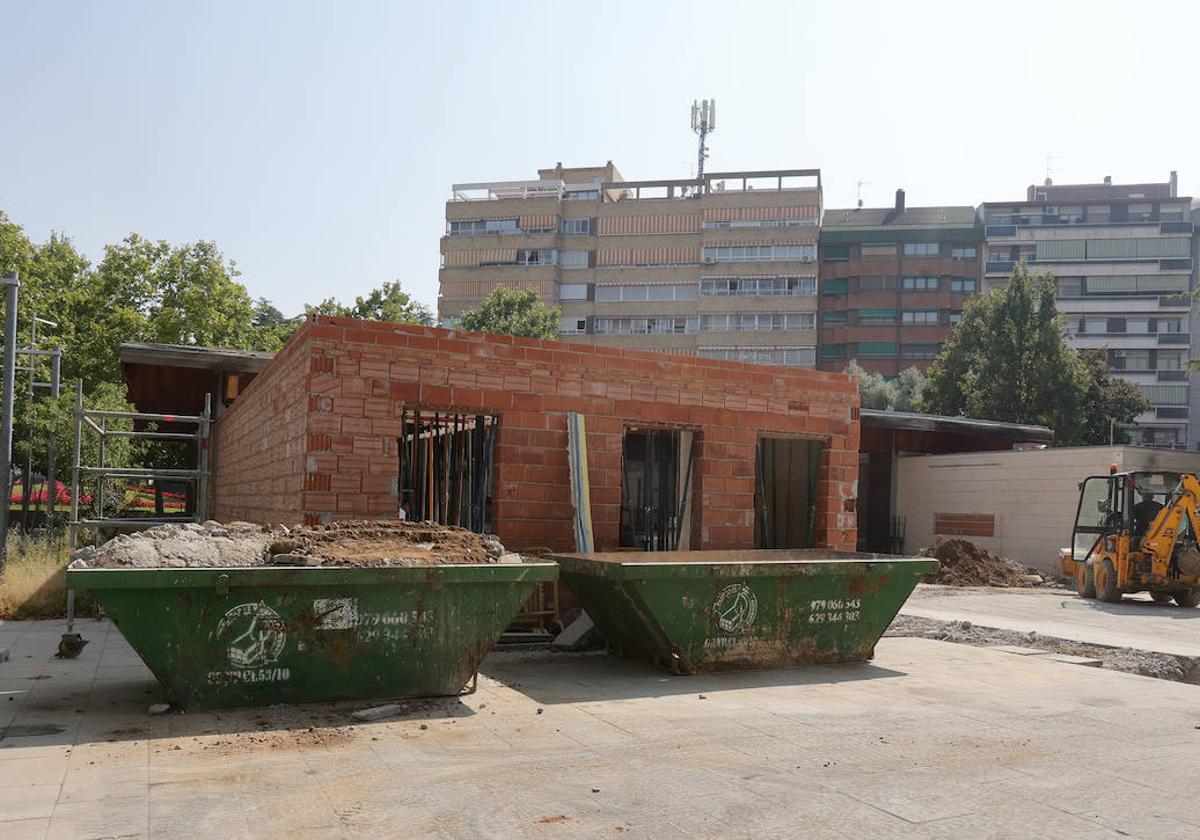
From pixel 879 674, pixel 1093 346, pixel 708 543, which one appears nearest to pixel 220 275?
pixel 708 543

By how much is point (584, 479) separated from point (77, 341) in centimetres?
2551

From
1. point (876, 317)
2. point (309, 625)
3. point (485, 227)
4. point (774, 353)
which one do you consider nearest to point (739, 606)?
point (309, 625)

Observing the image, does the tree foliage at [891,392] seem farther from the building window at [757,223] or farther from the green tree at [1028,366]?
the building window at [757,223]

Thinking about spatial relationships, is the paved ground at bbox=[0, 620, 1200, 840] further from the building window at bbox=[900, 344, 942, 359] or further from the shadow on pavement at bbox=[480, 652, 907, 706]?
the building window at bbox=[900, 344, 942, 359]

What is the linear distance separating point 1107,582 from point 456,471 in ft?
42.4

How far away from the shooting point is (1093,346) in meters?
70.4

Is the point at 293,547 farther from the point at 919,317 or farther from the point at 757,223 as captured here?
the point at 919,317

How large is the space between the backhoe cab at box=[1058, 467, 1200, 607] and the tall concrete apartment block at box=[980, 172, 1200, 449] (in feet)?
180

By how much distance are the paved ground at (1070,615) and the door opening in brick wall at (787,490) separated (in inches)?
106

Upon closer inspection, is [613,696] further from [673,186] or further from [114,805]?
[673,186]

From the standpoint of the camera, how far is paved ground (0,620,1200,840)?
475 centimetres

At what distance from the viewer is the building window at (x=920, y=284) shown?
70438 millimetres

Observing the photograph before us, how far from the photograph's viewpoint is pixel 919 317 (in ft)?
230

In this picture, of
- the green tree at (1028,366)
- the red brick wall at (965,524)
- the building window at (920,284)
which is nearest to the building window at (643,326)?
the building window at (920,284)
